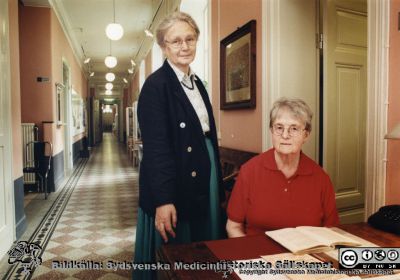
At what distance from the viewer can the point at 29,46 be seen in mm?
6277

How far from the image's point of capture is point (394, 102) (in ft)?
5.74

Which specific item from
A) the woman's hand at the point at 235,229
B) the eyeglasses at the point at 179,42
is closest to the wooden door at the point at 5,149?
the eyeglasses at the point at 179,42

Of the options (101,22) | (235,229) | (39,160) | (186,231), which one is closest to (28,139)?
(39,160)

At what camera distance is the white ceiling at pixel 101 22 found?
7.18 m

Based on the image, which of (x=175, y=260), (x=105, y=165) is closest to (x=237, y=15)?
(x=175, y=260)

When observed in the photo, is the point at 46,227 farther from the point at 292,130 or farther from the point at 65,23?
Answer: the point at 65,23

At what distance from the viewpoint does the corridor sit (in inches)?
115

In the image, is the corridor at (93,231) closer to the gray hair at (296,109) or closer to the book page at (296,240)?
the book page at (296,240)

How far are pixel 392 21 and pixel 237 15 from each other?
6.21ft

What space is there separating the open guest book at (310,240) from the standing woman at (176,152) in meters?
0.50

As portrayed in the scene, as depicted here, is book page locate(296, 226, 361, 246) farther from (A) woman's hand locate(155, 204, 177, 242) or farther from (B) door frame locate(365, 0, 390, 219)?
(B) door frame locate(365, 0, 390, 219)

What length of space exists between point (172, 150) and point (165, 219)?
Result: 31 cm

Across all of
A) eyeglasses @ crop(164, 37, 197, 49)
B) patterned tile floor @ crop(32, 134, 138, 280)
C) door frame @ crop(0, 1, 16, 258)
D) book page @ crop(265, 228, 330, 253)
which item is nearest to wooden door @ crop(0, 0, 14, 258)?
door frame @ crop(0, 1, 16, 258)

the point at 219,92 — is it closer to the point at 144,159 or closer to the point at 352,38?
the point at 352,38
